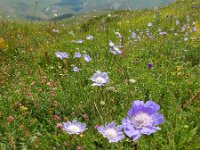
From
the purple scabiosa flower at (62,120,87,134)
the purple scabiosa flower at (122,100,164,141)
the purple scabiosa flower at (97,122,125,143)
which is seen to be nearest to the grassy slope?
the purple scabiosa flower at (62,120,87,134)

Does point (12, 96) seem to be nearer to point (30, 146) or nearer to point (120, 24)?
point (30, 146)

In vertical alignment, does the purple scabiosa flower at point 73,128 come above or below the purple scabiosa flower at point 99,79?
below

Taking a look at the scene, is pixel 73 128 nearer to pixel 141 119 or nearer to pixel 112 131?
pixel 112 131

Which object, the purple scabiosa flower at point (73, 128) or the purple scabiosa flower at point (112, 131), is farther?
the purple scabiosa flower at point (73, 128)

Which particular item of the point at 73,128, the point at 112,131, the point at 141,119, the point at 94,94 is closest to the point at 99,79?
the point at 73,128

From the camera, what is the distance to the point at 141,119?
2.08 meters

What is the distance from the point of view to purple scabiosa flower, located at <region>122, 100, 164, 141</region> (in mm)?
2029

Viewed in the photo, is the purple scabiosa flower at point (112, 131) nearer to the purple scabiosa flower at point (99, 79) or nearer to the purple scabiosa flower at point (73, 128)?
the purple scabiosa flower at point (73, 128)

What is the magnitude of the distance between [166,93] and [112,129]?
2.27 meters

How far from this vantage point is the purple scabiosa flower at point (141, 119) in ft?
6.66

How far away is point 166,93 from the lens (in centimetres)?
471

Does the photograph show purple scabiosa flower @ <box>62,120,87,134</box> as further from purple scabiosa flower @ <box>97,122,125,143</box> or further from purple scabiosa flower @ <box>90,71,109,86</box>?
purple scabiosa flower @ <box>90,71,109,86</box>

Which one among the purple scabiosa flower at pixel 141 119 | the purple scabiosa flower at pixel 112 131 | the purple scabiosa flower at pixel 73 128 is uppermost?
the purple scabiosa flower at pixel 73 128

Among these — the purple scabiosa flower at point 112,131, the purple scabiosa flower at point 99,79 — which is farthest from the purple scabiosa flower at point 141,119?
the purple scabiosa flower at point 99,79
